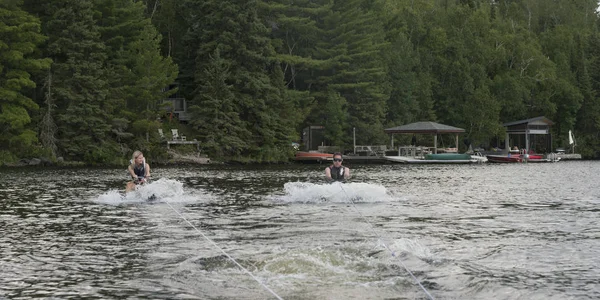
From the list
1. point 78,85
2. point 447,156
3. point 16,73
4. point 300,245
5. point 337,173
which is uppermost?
point 16,73

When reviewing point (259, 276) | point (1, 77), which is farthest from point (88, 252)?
point (1, 77)

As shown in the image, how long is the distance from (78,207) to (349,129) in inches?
2255

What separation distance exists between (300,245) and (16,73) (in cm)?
4548

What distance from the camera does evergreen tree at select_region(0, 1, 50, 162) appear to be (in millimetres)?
54938

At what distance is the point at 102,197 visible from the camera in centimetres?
2798

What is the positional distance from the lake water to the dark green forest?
1202 inches

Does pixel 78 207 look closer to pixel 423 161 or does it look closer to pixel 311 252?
pixel 311 252

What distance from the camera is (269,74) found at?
77312 mm

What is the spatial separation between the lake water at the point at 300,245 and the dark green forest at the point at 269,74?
3054cm

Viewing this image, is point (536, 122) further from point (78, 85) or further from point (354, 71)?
point (78, 85)

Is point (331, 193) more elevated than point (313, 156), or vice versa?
point (313, 156)

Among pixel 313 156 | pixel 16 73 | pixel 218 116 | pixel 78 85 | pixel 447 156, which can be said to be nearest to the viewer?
pixel 16 73

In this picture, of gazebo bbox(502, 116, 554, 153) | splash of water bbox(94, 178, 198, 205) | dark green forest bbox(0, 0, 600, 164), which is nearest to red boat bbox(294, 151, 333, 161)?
dark green forest bbox(0, 0, 600, 164)

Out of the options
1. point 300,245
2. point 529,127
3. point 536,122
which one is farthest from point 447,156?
point 300,245
